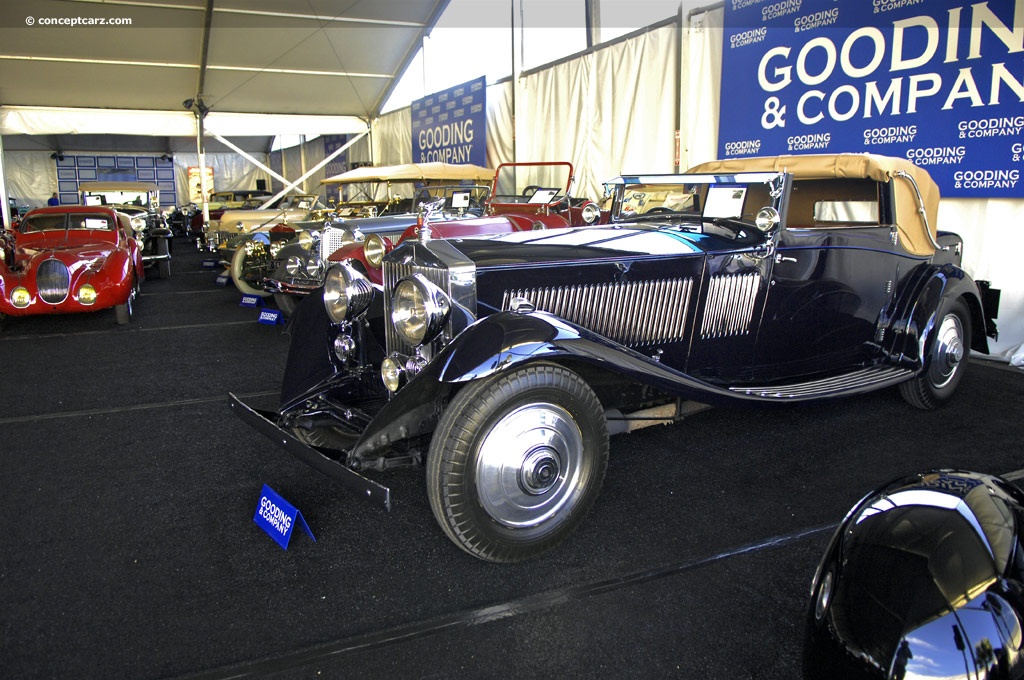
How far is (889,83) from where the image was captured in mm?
5844

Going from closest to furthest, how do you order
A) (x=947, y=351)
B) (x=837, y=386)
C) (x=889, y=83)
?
(x=837, y=386)
(x=947, y=351)
(x=889, y=83)

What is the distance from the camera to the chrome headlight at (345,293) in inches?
124

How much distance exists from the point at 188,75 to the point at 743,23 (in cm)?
1380

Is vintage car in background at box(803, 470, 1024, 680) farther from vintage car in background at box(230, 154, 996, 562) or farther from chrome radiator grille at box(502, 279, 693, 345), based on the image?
chrome radiator grille at box(502, 279, 693, 345)

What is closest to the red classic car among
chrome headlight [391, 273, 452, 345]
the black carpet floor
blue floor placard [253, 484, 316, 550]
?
the black carpet floor

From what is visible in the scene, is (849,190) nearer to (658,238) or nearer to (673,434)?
(658,238)

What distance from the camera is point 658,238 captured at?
11.0 feet

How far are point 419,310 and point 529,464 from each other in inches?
28.7

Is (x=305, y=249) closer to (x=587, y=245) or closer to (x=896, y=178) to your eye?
(x=587, y=245)

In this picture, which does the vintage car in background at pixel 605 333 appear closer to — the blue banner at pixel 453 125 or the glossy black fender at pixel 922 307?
the glossy black fender at pixel 922 307

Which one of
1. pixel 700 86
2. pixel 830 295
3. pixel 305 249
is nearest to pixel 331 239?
pixel 305 249

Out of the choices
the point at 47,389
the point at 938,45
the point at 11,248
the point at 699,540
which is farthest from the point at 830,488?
the point at 11,248

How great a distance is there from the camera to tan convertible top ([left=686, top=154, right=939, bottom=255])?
12.6ft

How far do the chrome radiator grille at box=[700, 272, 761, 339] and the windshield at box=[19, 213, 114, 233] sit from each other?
7.78 metres
